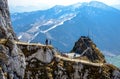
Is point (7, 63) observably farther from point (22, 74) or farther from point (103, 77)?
point (103, 77)

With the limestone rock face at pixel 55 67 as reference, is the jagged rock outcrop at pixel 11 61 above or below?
above

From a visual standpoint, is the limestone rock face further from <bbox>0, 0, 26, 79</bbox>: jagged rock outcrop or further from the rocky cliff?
<bbox>0, 0, 26, 79</bbox>: jagged rock outcrop

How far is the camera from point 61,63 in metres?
139

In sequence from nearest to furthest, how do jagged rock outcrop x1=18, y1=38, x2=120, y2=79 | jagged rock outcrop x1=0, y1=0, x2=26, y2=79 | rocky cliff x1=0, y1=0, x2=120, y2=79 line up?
jagged rock outcrop x1=0, y1=0, x2=26, y2=79 → rocky cliff x1=0, y1=0, x2=120, y2=79 → jagged rock outcrop x1=18, y1=38, x2=120, y2=79

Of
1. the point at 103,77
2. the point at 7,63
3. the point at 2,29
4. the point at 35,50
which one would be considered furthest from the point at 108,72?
the point at 7,63

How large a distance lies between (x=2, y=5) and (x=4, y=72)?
5654 cm

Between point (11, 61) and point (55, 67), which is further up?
point (11, 61)

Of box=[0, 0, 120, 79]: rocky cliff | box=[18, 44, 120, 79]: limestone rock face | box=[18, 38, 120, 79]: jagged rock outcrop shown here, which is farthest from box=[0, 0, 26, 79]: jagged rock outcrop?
box=[18, 38, 120, 79]: jagged rock outcrop

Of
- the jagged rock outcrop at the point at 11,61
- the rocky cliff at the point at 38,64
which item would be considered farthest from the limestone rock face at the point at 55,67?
the jagged rock outcrop at the point at 11,61

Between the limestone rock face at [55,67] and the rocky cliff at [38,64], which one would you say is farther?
the limestone rock face at [55,67]

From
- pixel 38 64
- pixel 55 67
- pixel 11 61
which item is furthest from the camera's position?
pixel 55 67

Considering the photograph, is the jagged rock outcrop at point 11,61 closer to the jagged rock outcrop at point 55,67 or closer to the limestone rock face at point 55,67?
the limestone rock face at point 55,67

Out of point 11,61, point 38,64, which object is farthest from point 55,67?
point 11,61

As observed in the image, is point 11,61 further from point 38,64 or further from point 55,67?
point 55,67
